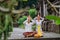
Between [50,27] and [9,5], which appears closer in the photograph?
[9,5]

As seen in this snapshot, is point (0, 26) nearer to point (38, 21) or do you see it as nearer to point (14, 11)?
point (14, 11)

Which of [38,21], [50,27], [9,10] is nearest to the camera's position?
[9,10]

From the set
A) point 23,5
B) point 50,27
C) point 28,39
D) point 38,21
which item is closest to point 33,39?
point 28,39

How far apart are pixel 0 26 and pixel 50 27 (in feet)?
32.5

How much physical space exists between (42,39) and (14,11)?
6470 millimetres

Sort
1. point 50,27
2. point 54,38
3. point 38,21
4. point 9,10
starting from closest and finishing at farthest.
→ point 9,10
point 38,21
point 54,38
point 50,27

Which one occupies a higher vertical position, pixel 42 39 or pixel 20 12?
pixel 20 12

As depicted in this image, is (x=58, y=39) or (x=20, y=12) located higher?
(x=20, y=12)

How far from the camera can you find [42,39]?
6.86 m

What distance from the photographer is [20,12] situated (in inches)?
16.8

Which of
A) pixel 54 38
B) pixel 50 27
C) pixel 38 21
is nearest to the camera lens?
pixel 38 21

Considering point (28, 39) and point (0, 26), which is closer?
point (0, 26)

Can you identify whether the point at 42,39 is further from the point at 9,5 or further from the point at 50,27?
the point at 9,5

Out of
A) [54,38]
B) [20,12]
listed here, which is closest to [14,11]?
[20,12]
